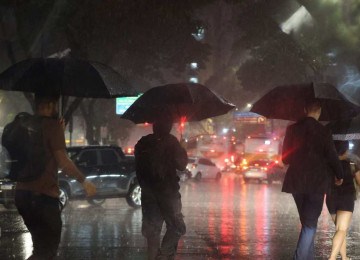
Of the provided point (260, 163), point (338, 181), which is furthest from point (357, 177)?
point (260, 163)

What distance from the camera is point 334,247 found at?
7574 millimetres

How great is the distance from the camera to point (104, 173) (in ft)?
56.1

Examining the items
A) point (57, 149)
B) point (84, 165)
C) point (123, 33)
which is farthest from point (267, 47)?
point (57, 149)

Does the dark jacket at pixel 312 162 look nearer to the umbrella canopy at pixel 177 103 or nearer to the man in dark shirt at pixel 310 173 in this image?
the man in dark shirt at pixel 310 173

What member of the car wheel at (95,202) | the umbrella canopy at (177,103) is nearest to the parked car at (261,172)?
the car wheel at (95,202)

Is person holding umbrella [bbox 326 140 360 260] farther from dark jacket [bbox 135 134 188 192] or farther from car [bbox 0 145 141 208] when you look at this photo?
car [bbox 0 145 141 208]

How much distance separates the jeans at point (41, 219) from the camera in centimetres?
526

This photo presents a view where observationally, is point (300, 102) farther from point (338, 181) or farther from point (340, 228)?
point (340, 228)

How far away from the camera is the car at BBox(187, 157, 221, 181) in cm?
3775

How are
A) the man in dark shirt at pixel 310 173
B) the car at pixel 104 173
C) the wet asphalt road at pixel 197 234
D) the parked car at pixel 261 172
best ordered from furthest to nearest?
the parked car at pixel 261 172
the car at pixel 104 173
the wet asphalt road at pixel 197 234
the man in dark shirt at pixel 310 173

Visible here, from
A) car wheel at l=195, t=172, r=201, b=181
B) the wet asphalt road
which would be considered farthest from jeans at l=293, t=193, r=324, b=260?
car wheel at l=195, t=172, r=201, b=181

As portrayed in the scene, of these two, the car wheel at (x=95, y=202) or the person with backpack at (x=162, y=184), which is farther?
the car wheel at (x=95, y=202)

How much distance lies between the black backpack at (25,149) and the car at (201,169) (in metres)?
31.9

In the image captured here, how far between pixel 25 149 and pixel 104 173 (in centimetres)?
1186
